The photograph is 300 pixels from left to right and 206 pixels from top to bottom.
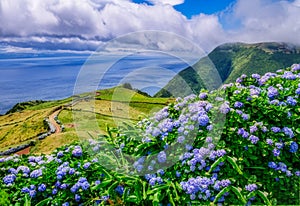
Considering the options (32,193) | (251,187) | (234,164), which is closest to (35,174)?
(32,193)

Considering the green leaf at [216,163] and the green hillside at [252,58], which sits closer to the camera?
the green leaf at [216,163]

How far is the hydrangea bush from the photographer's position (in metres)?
2.98

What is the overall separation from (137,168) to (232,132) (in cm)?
109

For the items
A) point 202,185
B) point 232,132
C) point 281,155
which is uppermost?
point 232,132

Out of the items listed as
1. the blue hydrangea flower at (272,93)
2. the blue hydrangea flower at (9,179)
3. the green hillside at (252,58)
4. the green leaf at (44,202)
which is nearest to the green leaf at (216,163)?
the blue hydrangea flower at (272,93)

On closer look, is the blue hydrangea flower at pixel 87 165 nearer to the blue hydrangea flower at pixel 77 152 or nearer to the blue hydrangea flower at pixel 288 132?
the blue hydrangea flower at pixel 77 152

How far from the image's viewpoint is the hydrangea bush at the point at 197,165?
9.77 ft

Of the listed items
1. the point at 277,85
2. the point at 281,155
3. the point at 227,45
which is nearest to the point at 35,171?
the point at 281,155

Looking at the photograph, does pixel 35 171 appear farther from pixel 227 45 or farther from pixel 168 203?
pixel 227 45

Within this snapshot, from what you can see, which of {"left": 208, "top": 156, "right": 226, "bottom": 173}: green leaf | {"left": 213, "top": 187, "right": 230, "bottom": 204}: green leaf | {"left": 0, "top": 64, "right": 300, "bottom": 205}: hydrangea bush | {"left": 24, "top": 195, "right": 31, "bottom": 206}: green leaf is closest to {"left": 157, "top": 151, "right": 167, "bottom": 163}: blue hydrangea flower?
{"left": 0, "top": 64, "right": 300, "bottom": 205}: hydrangea bush

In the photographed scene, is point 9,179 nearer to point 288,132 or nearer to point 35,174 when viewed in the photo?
point 35,174

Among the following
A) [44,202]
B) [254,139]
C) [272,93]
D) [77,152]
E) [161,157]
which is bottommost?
[44,202]

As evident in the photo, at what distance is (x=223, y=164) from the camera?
3.03 metres

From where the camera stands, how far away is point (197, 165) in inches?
121
